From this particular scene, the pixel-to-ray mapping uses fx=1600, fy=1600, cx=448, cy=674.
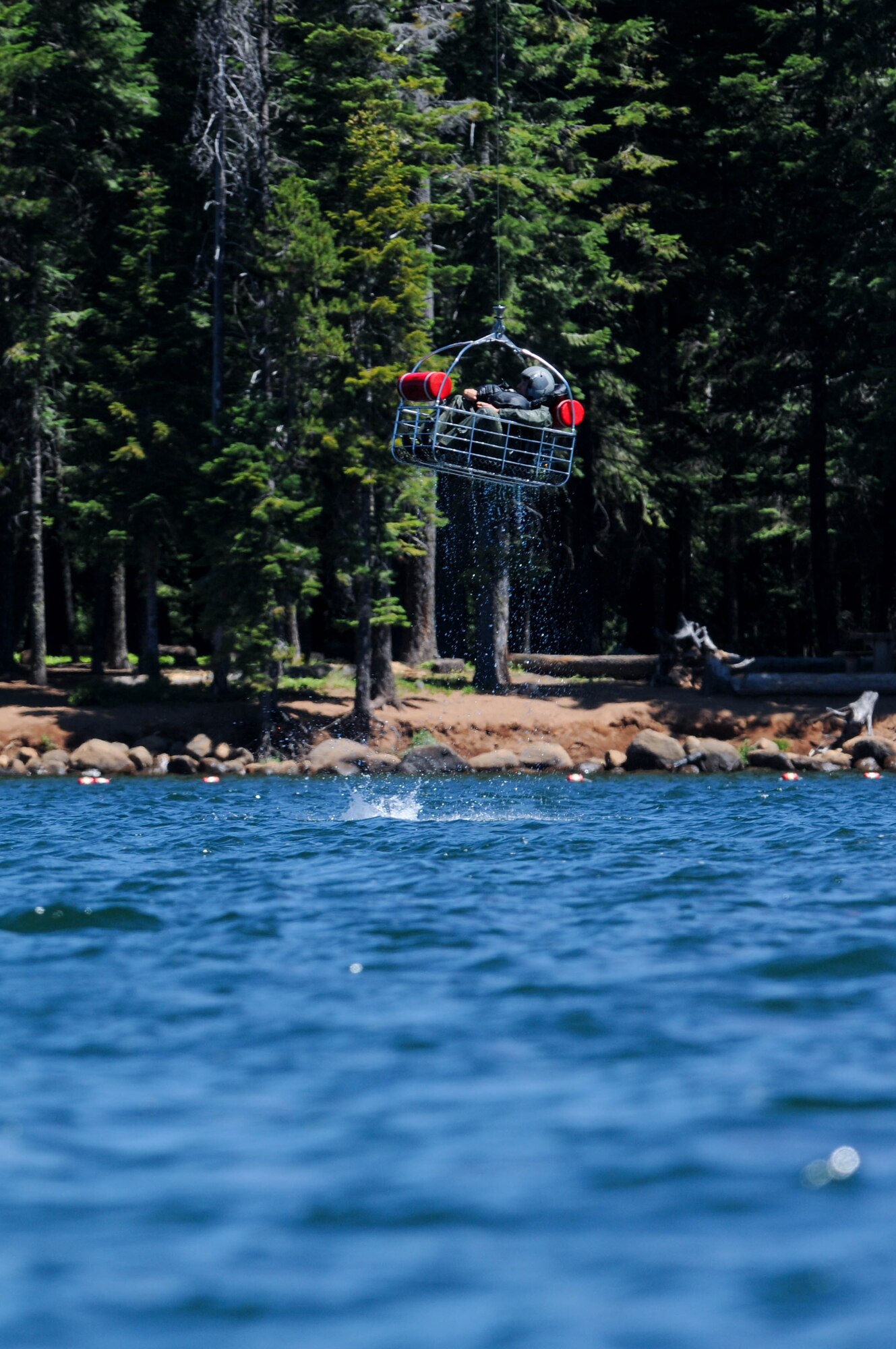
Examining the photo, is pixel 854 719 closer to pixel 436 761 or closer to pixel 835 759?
pixel 835 759

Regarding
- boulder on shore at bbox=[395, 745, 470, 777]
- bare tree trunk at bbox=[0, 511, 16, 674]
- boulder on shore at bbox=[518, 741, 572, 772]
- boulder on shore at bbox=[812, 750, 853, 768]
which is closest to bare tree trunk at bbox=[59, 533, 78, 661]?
bare tree trunk at bbox=[0, 511, 16, 674]

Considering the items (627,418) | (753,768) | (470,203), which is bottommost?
(753,768)

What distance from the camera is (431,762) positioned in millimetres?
29266

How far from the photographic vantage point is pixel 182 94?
3769 centimetres

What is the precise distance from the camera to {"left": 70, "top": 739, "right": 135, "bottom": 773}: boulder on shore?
3014cm

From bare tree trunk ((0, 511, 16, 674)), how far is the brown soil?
4637mm

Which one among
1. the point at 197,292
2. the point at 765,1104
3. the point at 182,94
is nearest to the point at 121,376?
the point at 197,292

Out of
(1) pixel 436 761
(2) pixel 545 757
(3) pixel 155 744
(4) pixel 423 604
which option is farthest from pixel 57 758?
(4) pixel 423 604

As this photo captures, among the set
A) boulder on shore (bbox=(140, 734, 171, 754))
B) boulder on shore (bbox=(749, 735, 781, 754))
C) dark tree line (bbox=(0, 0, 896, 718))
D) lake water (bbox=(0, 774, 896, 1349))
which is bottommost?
boulder on shore (bbox=(749, 735, 781, 754))

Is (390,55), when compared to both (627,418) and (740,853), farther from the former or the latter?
(740,853)

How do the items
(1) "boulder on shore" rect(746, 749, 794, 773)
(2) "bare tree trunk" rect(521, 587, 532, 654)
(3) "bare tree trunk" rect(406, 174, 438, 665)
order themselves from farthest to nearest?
1. (2) "bare tree trunk" rect(521, 587, 532, 654)
2. (3) "bare tree trunk" rect(406, 174, 438, 665)
3. (1) "boulder on shore" rect(746, 749, 794, 773)

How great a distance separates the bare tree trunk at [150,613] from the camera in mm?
35500

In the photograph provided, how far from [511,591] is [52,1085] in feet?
122

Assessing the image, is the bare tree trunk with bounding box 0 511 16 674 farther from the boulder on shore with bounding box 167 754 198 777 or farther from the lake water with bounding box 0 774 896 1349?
the lake water with bounding box 0 774 896 1349
